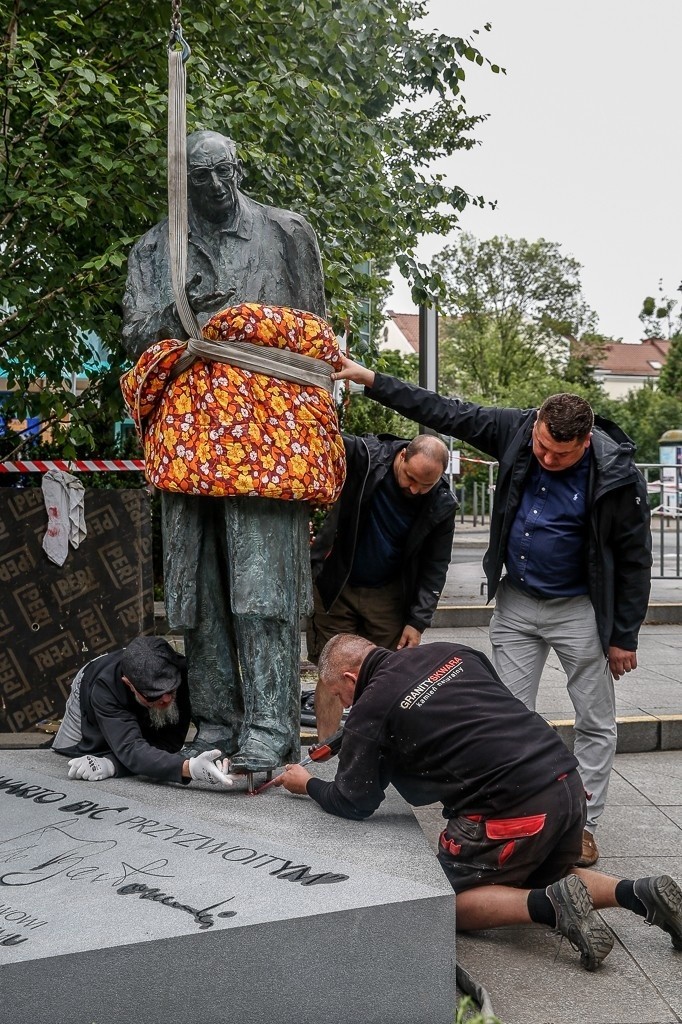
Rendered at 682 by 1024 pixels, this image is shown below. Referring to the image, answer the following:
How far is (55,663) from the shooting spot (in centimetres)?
613

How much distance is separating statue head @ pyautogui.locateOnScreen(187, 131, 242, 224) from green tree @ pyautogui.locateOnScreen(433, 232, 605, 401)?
3814 cm

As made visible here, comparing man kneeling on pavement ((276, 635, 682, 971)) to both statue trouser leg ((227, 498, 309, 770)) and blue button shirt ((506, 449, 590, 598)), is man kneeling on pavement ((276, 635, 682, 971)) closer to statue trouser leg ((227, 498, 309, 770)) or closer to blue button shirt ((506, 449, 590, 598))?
statue trouser leg ((227, 498, 309, 770))

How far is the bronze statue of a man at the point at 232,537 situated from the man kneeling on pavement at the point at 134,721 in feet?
0.38

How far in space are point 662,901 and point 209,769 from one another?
1.46 meters

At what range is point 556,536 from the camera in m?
4.12

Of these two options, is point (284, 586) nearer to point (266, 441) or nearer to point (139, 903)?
point (266, 441)

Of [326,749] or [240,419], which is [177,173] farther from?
[326,749]

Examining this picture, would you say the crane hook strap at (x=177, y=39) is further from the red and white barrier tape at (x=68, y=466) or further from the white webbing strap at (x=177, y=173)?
the red and white barrier tape at (x=68, y=466)

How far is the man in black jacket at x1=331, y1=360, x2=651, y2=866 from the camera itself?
13.1ft

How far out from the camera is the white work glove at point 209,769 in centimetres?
356

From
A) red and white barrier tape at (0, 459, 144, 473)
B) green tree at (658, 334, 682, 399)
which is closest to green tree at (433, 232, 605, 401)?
green tree at (658, 334, 682, 399)

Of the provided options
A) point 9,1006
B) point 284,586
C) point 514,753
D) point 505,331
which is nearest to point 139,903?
point 9,1006

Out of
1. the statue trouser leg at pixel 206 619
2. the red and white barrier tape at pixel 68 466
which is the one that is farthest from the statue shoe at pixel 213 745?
the red and white barrier tape at pixel 68 466

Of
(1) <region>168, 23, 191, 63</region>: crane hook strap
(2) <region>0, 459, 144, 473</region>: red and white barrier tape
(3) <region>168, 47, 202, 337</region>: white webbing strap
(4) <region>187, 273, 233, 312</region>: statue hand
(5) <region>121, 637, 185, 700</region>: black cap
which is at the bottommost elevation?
(5) <region>121, 637, 185, 700</region>: black cap
